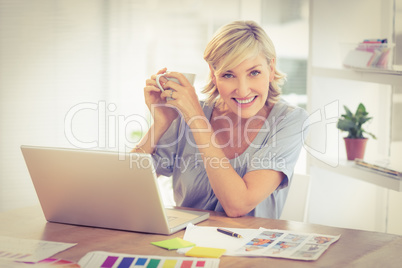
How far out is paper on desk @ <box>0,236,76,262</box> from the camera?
4.49 feet

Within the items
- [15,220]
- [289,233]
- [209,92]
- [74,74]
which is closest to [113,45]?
[74,74]

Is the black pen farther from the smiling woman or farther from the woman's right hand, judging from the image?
the woman's right hand

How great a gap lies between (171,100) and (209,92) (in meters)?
0.35

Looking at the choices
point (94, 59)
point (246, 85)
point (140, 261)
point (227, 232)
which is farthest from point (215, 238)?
point (94, 59)

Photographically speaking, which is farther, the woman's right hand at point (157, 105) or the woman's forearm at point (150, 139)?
the woman's forearm at point (150, 139)

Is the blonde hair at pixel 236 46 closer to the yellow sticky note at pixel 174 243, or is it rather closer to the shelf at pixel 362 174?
the yellow sticky note at pixel 174 243

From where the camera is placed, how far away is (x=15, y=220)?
1729 millimetres

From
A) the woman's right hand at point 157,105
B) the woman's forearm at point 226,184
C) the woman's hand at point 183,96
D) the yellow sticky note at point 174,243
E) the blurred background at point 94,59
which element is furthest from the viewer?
the blurred background at point 94,59

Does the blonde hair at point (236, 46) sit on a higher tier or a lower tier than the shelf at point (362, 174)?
higher

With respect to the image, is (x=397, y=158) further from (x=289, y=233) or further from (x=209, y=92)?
(x=289, y=233)

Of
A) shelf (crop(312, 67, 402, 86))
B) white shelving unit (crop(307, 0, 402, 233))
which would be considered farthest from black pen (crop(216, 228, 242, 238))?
white shelving unit (crop(307, 0, 402, 233))

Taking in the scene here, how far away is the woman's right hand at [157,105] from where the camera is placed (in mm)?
1987

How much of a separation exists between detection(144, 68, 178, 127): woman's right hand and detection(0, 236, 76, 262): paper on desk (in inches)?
28.2

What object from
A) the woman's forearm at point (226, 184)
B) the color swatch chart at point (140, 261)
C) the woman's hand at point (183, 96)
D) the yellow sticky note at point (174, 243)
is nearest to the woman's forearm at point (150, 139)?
the woman's hand at point (183, 96)
